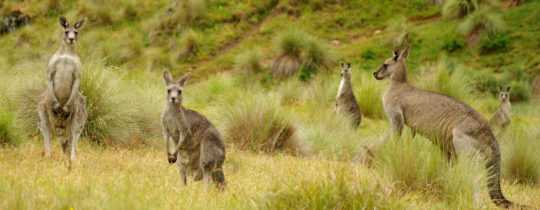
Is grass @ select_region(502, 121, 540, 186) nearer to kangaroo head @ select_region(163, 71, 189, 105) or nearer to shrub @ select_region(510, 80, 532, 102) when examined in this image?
kangaroo head @ select_region(163, 71, 189, 105)

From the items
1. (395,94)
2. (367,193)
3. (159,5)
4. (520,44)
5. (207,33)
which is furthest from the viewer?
(159,5)

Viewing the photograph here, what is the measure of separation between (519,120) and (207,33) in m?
15.1

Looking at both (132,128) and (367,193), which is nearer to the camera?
(367,193)

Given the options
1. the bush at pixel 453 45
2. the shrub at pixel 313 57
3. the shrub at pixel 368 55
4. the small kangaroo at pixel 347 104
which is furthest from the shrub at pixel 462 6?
the small kangaroo at pixel 347 104

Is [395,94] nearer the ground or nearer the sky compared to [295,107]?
nearer the sky

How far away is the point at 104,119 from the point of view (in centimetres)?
1039

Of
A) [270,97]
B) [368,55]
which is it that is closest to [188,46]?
[368,55]

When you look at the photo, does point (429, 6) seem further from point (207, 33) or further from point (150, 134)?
point (150, 134)

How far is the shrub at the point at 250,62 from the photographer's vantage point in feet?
75.1

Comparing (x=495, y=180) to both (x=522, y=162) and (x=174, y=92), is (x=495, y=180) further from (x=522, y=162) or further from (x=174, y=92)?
(x=174, y=92)

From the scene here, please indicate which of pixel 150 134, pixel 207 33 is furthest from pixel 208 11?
pixel 150 134

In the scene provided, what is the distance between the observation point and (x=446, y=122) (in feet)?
25.6

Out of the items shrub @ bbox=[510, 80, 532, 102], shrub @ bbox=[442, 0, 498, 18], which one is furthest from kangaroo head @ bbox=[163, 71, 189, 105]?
shrub @ bbox=[442, 0, 498, 18]

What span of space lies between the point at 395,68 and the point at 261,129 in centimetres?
247
